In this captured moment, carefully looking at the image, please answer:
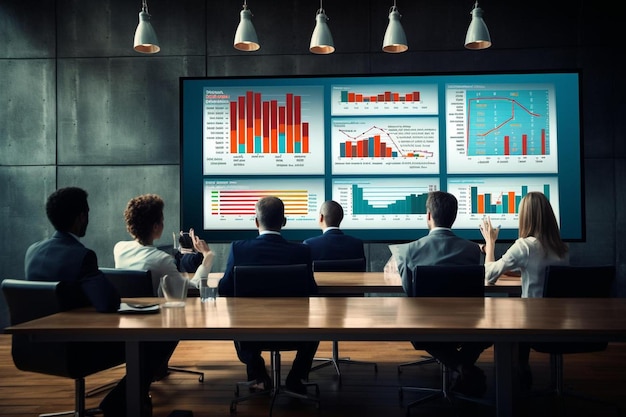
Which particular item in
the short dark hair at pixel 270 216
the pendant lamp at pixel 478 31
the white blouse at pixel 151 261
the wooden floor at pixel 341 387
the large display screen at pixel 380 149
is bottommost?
the wooden floor at pixel 341 387

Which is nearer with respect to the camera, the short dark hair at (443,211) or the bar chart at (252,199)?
the short dark hair at (443,211)

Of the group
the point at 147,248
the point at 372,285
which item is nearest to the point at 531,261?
the point at 372,285

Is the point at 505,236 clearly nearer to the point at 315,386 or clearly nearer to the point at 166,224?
the point at 315,386

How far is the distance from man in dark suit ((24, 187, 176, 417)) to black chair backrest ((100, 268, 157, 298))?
0.32 m

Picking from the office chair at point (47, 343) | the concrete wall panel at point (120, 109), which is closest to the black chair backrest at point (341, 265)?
the office chair at point (47, 343)

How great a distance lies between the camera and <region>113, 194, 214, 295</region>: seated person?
9.73 ft

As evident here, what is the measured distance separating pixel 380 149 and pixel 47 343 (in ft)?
12.0

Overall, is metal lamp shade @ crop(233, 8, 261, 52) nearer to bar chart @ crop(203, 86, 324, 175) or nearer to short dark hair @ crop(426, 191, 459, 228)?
bar chart @ crop(203, 86, 324, 175)

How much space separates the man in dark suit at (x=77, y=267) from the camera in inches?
86.3

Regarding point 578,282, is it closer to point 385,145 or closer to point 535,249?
point 535,249

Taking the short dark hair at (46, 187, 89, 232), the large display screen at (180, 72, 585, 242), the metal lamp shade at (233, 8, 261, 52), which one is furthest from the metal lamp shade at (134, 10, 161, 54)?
the short dark hair at (46, 187, 89, 232)

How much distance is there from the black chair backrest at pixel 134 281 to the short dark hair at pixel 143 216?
0.29 meters

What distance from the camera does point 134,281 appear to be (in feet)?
9.25

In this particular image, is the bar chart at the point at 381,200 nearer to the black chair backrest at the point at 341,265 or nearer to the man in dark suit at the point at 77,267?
the black chair backrest at the point at 341,265
